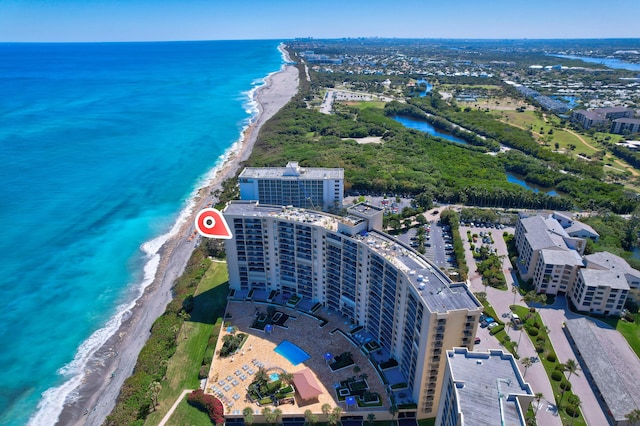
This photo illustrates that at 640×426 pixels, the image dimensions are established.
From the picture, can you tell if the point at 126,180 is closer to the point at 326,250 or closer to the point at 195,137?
the point at 195,137

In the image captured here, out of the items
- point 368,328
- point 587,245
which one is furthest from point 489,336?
point 587,245

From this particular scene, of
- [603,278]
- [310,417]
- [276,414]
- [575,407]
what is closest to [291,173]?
[276,414]

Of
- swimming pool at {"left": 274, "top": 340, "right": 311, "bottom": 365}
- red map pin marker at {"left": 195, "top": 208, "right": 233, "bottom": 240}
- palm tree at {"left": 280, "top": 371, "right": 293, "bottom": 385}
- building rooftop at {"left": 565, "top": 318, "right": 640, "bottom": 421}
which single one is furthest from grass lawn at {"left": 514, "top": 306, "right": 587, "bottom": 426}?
red map pin marker at {"left": 195, "top": 208, "right": 233, "bottom": 240}

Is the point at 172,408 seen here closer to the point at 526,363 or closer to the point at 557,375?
the point at 526,363

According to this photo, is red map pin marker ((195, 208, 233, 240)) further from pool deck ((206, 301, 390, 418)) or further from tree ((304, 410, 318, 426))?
tree ((304, 410, 318, 426))

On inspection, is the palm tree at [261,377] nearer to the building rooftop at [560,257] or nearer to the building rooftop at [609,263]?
the building rooftop at [560,257]

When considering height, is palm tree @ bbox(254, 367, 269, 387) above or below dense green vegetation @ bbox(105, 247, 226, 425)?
above

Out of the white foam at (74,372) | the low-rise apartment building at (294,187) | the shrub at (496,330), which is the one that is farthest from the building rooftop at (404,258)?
the white foam at (74,372)
